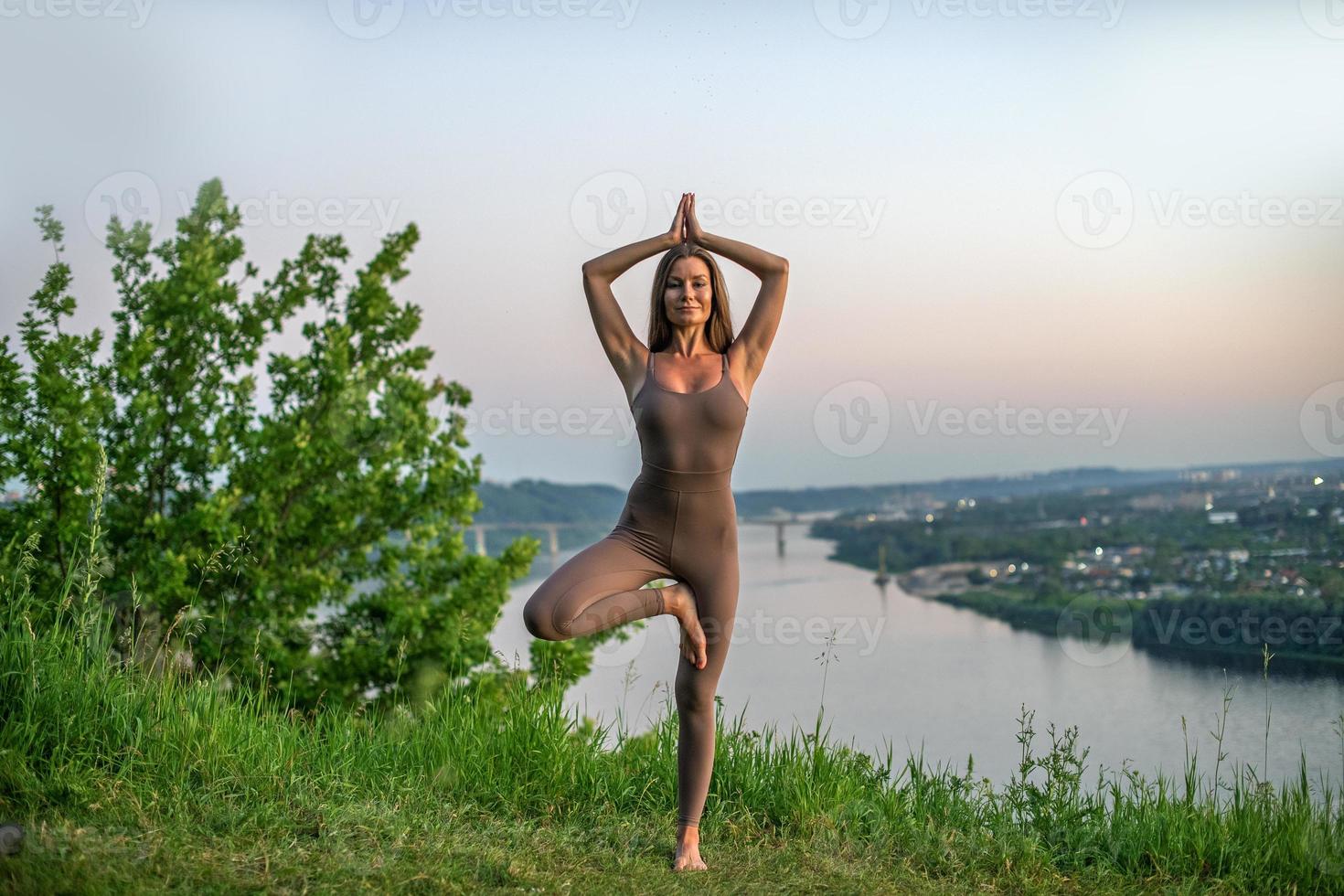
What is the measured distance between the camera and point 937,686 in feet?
53.3

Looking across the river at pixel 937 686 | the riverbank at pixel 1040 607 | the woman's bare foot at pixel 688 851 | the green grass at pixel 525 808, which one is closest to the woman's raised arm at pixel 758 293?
the river at pixel 937 686

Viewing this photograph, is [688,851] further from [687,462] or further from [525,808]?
[687,462]

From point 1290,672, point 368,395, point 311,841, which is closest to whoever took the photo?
point 311,841

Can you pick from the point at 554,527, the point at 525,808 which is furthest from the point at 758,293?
the point at 554,527

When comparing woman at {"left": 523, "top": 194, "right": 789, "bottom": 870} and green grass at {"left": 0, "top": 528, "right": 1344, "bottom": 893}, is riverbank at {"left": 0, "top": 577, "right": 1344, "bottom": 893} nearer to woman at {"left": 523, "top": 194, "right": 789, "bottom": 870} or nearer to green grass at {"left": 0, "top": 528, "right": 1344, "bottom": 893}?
green grass at {"left": 0, "top": 528, "right": 1344, "bottom": 893}

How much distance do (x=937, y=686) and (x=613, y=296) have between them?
44.9 feet

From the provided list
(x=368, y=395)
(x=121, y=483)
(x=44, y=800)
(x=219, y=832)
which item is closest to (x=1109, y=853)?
(x=219, y=832)

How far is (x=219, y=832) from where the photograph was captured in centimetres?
355

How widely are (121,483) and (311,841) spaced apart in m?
6.17

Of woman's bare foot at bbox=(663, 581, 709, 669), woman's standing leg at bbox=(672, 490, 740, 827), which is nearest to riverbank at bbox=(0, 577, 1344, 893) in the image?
woman's standing leg at bbox=(672, 490, 740, 827)

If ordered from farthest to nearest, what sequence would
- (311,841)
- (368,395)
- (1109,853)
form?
(368,395)
(1109,853)
(311,841)

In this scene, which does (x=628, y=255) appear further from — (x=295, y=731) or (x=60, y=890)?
(x=60, y=890)

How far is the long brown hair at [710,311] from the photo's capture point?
3889 millimetres

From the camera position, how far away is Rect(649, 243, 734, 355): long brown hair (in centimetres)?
389
